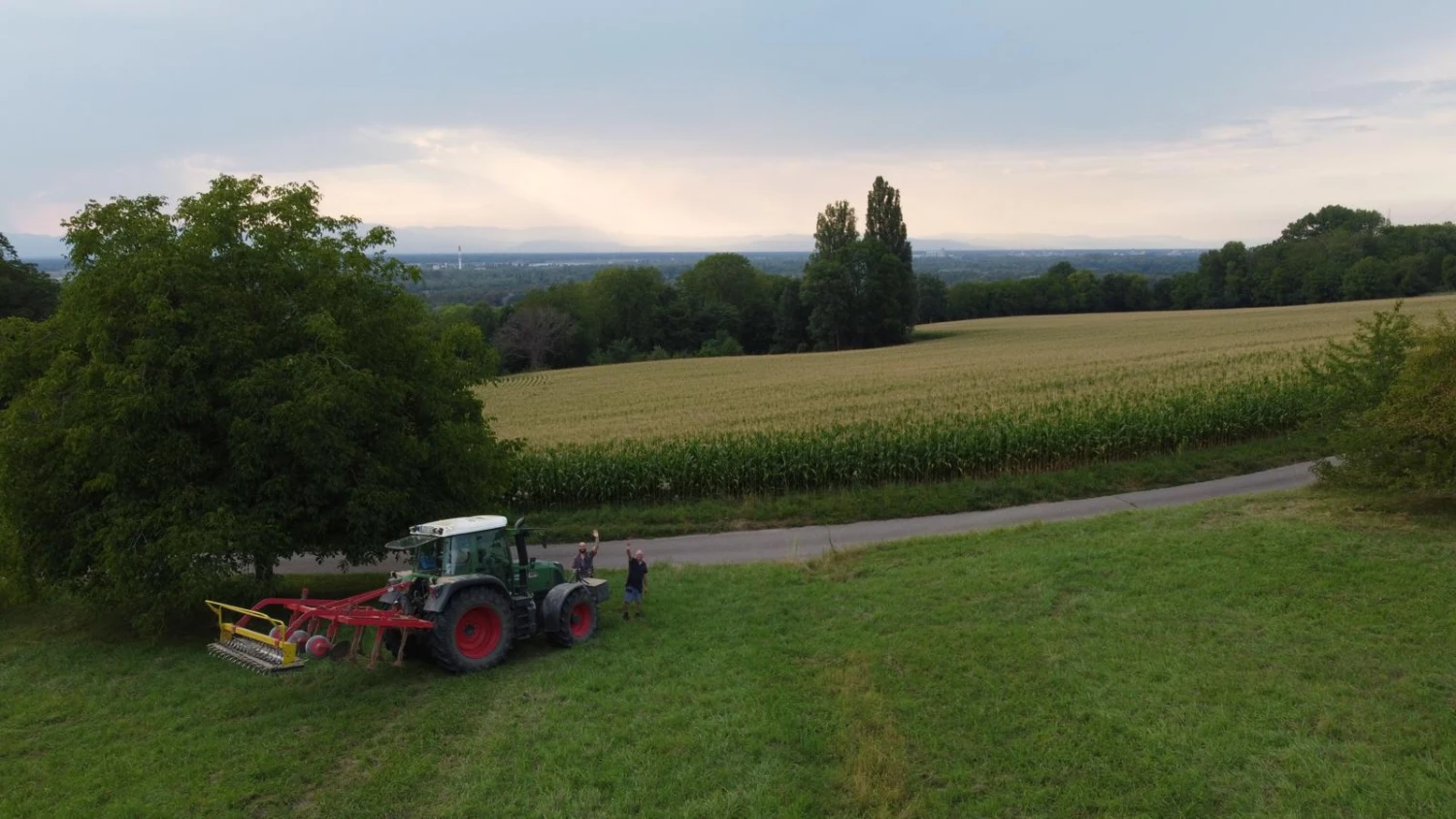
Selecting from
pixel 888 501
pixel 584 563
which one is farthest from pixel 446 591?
A: pixel 888 501

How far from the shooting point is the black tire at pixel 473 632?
11.5 meters

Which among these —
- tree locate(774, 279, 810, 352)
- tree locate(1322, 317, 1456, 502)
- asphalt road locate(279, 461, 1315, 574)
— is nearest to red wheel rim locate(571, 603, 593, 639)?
asphalt road locate(279, 461, 1315, 574)

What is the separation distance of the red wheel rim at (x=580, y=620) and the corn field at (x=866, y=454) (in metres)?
9.91

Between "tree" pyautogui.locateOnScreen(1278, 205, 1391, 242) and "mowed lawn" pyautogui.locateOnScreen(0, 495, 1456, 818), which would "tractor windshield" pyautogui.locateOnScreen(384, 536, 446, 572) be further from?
"tree" pyautogui.locateOnScreen(1278, 205, 1391, 242)

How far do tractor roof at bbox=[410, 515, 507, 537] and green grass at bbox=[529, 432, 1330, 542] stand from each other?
860cm

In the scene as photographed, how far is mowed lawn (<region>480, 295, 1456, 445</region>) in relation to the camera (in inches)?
1254

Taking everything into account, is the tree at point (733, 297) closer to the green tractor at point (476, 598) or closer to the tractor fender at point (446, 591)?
the green tractor at point (476, 598)

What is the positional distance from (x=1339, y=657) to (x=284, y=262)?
15.7m

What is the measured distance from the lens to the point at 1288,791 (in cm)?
775

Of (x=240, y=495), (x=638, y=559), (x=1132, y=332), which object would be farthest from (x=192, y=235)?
(x=1132, y=332)

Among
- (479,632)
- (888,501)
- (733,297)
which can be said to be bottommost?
(888,501)

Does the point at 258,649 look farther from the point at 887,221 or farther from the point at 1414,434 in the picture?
the point at 887,221

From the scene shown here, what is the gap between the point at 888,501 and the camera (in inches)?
848

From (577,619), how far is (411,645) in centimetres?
221
